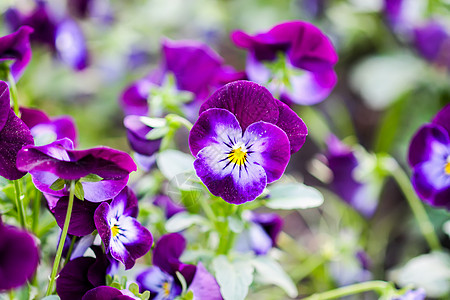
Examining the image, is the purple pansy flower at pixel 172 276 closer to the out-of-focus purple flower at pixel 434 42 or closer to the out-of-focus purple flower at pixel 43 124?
the out-of-focus purple flower at pixel 43 124

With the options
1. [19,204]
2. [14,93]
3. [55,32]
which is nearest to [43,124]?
Answer: [14,93]

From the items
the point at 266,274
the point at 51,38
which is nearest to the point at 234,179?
the point at 266,274

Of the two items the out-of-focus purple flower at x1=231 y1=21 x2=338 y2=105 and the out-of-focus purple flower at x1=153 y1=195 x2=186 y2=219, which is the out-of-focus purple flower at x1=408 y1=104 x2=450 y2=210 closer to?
the out-of-focus purple flower at x1=231 y1=21 x2=338 y2=105

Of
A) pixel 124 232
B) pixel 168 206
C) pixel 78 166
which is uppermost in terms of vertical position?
pixel 78 166

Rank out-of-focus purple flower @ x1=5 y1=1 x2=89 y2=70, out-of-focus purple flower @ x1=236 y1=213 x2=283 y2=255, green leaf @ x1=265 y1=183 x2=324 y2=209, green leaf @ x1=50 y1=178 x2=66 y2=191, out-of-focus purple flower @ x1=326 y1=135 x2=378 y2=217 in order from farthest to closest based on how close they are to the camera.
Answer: out-of-focus purple flower @ x1=5 y1=1 x2=89 y2=70 → out-of-focus purple flower @ x1=326 y1=135 x2=378 y2=217 → out-of-focus purple flower @ x1=236 y1=213 x2=283 y2=255 → green leaf @ x1=265 y1=183 x2=324 y2=209 → green leaf @ x1=50 y1=178 x2=66 y2=191

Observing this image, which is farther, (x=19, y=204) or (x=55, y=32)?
(x=55, y=32)

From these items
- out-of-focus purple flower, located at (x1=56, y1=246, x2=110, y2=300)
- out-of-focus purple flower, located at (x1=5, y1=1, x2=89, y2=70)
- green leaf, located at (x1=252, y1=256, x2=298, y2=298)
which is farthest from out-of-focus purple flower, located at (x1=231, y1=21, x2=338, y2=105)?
out-of-focus purple flower, located at (x1=5, y1=1, x2=89, y2=70)

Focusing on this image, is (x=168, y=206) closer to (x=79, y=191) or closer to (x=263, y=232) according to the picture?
(x=263, y=232)

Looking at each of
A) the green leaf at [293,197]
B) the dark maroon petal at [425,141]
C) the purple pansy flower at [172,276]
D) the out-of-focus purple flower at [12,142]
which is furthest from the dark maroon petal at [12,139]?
the dark maroon petal at [425,141]
